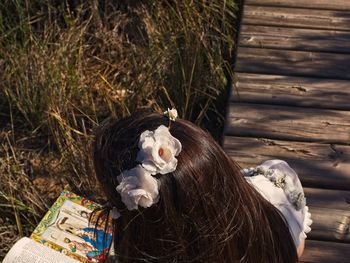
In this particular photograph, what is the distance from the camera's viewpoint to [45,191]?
2.40 m

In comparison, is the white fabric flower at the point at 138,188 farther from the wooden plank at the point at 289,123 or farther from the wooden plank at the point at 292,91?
the wooden plank at the point at 292,91

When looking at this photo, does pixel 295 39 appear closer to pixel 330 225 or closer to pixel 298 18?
pixel 298 18

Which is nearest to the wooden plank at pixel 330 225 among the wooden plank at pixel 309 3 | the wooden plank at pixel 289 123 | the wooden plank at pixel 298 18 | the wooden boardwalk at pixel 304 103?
the wooden boardwalk at pixel 304 103

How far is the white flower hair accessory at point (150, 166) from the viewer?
46.4 inches

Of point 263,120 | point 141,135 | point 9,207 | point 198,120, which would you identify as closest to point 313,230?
point 263,120

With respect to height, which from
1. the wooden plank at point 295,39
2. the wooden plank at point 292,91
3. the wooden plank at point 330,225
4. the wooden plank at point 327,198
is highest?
the wooden plank at point 295,39

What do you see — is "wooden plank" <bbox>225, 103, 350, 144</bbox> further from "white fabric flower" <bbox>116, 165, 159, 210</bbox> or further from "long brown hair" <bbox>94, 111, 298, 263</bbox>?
"white fabric flower" <bbox>116, 165, 159, 210</bbox>

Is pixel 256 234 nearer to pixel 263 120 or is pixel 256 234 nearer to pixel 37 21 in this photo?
pixel 263 120

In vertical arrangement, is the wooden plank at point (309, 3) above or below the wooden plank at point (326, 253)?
above

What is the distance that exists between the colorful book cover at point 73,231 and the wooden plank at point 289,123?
66 centimetres

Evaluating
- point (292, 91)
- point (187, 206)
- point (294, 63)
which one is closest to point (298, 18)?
point (294, 63)

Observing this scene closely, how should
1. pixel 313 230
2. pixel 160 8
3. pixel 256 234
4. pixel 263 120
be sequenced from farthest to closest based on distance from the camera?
pixel 160 8
pixel 263 120
pixel 313 230
pixel 256 234

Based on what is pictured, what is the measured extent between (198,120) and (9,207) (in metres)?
0.84

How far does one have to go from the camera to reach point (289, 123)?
2.33 metres
